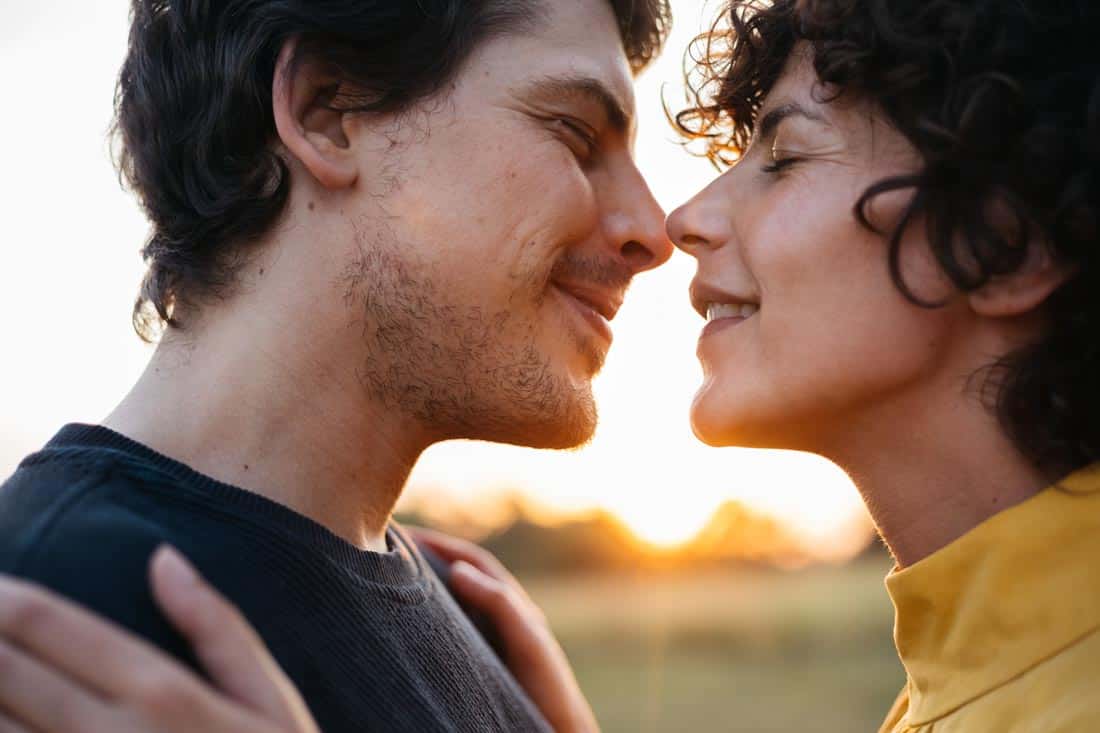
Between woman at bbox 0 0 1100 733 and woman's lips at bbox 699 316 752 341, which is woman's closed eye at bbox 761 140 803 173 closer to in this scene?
woman at bbox 0 0 1100 733

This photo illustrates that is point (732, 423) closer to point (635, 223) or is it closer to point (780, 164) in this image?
point (780, 164)

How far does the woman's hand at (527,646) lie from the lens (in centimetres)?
280

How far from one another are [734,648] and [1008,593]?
1328 cm

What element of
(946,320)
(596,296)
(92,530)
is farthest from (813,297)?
(92,530)

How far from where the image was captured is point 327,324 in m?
2.39

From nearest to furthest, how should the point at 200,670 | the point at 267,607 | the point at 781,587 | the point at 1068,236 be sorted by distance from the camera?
the point at 200,670 → the point at 267,607 → the point at 1068,236 → the point at 781,587

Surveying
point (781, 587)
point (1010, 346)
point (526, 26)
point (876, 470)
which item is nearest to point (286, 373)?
point (526, 26)

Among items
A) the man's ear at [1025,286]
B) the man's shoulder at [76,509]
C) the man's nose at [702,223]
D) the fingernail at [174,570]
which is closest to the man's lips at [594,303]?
the man's nose at [702,223]

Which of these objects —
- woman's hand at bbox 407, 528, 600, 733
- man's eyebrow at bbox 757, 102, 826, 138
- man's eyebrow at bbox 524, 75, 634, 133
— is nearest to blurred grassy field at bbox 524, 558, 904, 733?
woman's hand at bbox 407, 528, 600, 733

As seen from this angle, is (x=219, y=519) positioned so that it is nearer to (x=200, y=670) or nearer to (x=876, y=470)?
(x=200, y=670)

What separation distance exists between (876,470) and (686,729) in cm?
974

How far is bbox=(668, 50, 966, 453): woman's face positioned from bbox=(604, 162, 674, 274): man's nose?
1.26 ft

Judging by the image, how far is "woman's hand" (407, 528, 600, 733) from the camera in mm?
2801

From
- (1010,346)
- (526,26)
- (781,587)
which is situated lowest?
(781,587)
